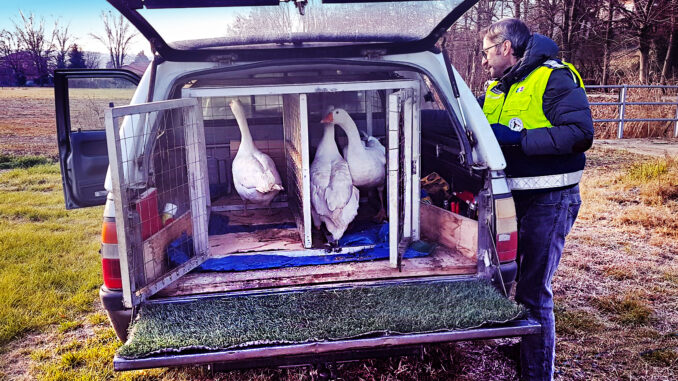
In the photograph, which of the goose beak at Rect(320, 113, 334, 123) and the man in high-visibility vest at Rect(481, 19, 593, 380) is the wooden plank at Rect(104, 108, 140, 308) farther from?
the man in high-visibility vest at Rect(481, 19, 593, 380)

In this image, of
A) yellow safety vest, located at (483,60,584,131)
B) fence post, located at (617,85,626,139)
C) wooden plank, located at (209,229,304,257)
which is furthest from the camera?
fence post, located at (617,85,626,139)

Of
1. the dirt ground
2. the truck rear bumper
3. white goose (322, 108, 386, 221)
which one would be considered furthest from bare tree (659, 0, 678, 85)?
the truck rear bumper

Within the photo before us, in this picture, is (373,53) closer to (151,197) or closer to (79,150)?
(151,197)

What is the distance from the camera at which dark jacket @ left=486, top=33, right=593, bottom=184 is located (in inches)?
109

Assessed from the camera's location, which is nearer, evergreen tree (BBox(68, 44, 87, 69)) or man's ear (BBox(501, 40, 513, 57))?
man's ear (BBox(501, 40, 513, 57))

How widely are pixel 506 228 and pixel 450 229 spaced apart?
1.78 ft

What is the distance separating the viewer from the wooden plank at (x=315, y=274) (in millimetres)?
2914

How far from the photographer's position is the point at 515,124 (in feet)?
10.1

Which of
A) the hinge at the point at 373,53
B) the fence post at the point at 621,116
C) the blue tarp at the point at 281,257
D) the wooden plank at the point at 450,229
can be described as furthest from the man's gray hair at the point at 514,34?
the fence post at the point at 621,116

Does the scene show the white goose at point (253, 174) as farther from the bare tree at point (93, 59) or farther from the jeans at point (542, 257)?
the bare tree at point (93, 59)

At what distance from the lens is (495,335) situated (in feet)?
8.23

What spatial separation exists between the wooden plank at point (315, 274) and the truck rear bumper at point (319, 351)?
1.56ft

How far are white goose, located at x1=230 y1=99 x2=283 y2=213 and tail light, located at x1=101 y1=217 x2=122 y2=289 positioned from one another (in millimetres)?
1359

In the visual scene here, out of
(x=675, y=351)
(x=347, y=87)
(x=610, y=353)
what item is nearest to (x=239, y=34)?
(x=347, y=87)
